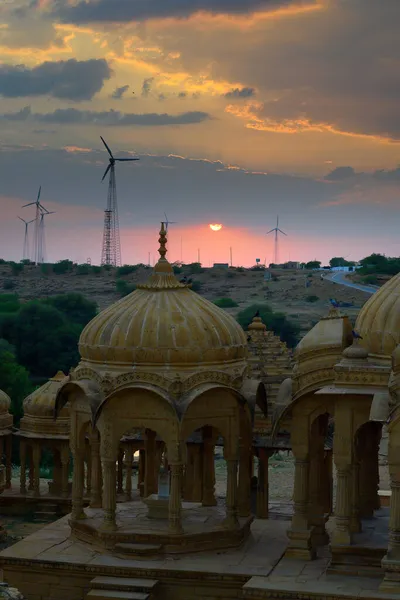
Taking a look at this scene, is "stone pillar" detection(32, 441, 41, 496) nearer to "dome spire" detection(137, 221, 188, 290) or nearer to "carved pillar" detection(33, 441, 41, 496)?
"carved pillar" detection(33, 441, 41, 496)

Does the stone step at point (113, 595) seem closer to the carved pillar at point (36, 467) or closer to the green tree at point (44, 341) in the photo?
the carved pillar at point (36, 467)

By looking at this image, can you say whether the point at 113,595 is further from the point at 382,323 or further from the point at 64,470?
the point at 64,470

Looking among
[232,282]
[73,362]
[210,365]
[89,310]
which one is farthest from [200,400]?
[232,282]

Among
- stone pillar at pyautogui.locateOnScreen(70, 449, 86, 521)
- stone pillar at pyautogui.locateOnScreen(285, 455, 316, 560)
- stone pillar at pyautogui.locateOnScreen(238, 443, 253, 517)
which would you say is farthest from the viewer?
stone pillar at pyautogui.locateOnScreen(238, 443, 253, 517)

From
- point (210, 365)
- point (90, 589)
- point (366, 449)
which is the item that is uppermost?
point (210, 365)

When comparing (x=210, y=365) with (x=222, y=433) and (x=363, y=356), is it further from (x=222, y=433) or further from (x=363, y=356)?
(x=363, y=356)

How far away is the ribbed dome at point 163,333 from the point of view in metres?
23.7

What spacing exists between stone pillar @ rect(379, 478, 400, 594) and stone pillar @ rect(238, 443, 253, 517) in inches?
174

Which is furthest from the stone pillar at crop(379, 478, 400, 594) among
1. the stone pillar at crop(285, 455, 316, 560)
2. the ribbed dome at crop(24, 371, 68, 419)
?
the ribbed dome at crop(24, 371, 68, 419)

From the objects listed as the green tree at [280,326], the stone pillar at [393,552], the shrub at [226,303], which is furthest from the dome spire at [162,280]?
the shrub at [226,303]

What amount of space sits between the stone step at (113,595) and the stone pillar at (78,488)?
238 cm

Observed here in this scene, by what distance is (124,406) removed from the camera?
2366 cm

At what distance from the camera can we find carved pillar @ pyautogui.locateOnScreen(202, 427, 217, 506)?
25.8 metres

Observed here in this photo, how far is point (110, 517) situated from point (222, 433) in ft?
8.31
